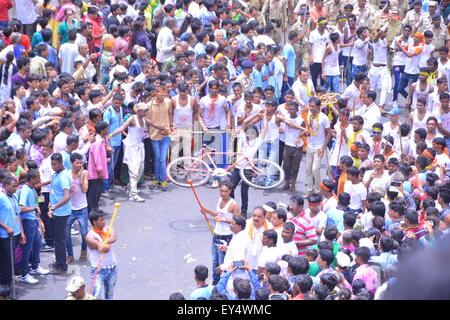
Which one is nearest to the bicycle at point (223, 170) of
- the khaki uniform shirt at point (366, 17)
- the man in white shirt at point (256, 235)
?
the man in white shirt at point (256, 235)

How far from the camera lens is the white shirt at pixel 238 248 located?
9.99 metres

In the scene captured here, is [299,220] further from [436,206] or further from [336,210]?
[436,206]

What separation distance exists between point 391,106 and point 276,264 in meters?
10.2

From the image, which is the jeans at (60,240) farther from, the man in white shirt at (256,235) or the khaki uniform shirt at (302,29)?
the khaki uniform shirt at (302,29)

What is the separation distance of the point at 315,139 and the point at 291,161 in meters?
0.64

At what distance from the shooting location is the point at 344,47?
60.7 ft

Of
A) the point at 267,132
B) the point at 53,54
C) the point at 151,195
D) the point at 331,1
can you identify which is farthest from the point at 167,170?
the point at 331,1

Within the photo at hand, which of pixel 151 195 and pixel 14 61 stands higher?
pixel 14 61

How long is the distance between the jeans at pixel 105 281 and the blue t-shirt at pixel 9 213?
1263 millimetres

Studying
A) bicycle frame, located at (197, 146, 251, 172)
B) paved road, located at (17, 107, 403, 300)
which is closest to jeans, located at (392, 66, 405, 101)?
paved road, located at (17, 107, 403, 300)

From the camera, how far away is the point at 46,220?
476 inches

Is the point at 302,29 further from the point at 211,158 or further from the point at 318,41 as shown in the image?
the point at 211,158

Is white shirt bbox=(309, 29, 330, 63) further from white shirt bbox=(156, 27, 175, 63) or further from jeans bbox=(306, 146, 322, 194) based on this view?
jeans bbox=(306, 146, 322, 194)

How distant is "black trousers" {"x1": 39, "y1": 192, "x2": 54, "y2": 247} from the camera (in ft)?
39.3
